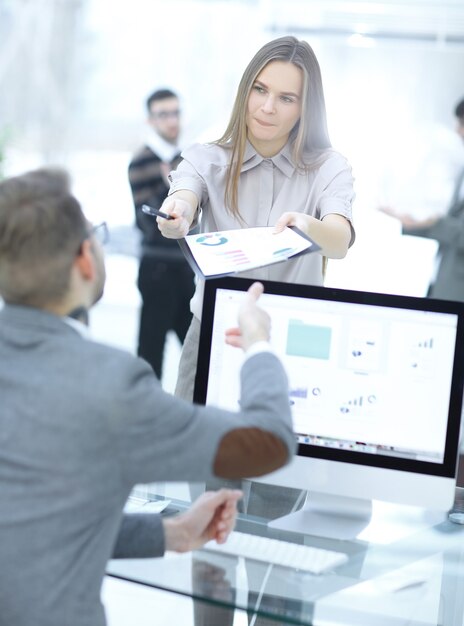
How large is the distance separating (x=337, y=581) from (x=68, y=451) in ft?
1.81

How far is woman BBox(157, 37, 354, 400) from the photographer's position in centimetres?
228

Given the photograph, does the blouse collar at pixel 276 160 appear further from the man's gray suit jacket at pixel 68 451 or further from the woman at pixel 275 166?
the man's gray suit jacket at pixel 68 451

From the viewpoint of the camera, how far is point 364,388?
1743 millimetres

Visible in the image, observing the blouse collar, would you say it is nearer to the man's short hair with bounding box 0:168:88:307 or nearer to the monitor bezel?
the monitor bezel

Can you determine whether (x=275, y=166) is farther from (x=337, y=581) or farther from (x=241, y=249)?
(x=337, y=581)

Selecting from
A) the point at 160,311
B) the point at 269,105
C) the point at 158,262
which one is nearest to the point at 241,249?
the point at 269,105

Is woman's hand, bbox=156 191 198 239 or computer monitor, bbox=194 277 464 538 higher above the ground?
woman's hand, bbox=156 191 198 239

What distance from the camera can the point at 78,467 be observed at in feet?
3.94

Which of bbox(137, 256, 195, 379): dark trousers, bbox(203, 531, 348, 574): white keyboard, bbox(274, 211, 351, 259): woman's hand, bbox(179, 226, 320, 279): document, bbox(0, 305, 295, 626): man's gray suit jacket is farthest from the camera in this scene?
bbox(137, 256, 195, 379): dark trousers

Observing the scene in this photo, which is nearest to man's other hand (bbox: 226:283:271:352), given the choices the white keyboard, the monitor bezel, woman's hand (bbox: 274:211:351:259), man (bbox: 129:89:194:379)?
the monitor bezel

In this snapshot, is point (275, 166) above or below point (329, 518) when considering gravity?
above

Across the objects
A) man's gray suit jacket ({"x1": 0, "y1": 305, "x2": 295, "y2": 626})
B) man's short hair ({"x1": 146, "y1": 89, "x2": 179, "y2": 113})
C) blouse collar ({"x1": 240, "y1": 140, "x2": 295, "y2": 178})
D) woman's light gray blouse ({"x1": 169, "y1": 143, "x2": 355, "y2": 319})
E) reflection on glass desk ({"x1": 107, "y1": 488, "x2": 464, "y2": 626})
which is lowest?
reflection on glass desk ({"x1": 107, "y1": 488, "x2": 464, "y2": 626})

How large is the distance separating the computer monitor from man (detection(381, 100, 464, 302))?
308 centimetres

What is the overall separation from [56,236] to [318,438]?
0.74m
